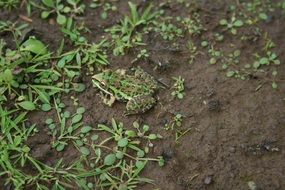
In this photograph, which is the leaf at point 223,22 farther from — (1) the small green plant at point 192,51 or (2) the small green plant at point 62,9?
(2) the small green plant at point 62,9

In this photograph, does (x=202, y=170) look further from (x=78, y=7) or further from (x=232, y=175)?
(x=78, y=7)

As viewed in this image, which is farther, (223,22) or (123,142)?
(223,22)

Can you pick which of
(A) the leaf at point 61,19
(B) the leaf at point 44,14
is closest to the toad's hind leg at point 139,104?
(A) the leaf at point 61,19

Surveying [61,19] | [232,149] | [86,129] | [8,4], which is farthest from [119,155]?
[8,4]

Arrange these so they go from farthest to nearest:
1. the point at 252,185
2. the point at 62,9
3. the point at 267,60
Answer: the point at 62,9 < the point at 267,60 < the point at 252,185

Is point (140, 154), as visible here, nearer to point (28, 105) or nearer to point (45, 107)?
point (45, 107)

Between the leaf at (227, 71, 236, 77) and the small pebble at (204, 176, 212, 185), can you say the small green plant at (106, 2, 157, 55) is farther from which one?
the small pebble at (204, 176, 212, 185)

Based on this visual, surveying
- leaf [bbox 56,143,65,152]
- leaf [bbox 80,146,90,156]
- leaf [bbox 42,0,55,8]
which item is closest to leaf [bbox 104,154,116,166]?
leaf [bbox 80,146,90,156]
